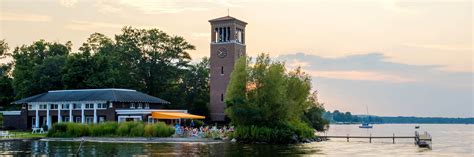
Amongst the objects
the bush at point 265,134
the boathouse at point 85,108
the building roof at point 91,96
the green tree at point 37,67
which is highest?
the green tree at point 37,67

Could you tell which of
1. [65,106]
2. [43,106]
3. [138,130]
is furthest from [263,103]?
[43,106]

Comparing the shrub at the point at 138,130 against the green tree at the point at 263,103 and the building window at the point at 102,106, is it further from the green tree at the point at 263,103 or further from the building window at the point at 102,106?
the building window at the point at 102,106

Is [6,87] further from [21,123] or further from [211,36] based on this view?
[211,36]

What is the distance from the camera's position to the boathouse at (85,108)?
79.1 m

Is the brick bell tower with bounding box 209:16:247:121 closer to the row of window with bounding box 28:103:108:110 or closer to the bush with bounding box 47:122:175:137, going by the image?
the row of window with bounding box 28:103:108:110

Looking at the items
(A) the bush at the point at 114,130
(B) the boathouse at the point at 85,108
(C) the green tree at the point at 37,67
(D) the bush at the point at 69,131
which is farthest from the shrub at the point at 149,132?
(C) the green tree at the point at 37,67

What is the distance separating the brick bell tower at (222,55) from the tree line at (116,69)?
2637 mm

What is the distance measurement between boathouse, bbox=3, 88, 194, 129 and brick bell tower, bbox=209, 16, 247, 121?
9.47 meters

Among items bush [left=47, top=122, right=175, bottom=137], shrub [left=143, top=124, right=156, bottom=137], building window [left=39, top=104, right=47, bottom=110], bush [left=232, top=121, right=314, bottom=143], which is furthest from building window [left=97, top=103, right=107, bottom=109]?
bush [left=232, top=121, right=314, bottom=143]

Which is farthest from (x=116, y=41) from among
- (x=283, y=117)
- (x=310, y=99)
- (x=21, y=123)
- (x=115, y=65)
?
(x=283, y=117)

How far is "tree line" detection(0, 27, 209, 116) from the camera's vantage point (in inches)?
3661

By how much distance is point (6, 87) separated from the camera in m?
103

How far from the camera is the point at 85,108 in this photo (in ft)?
268

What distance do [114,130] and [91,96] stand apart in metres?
A: 14.6
